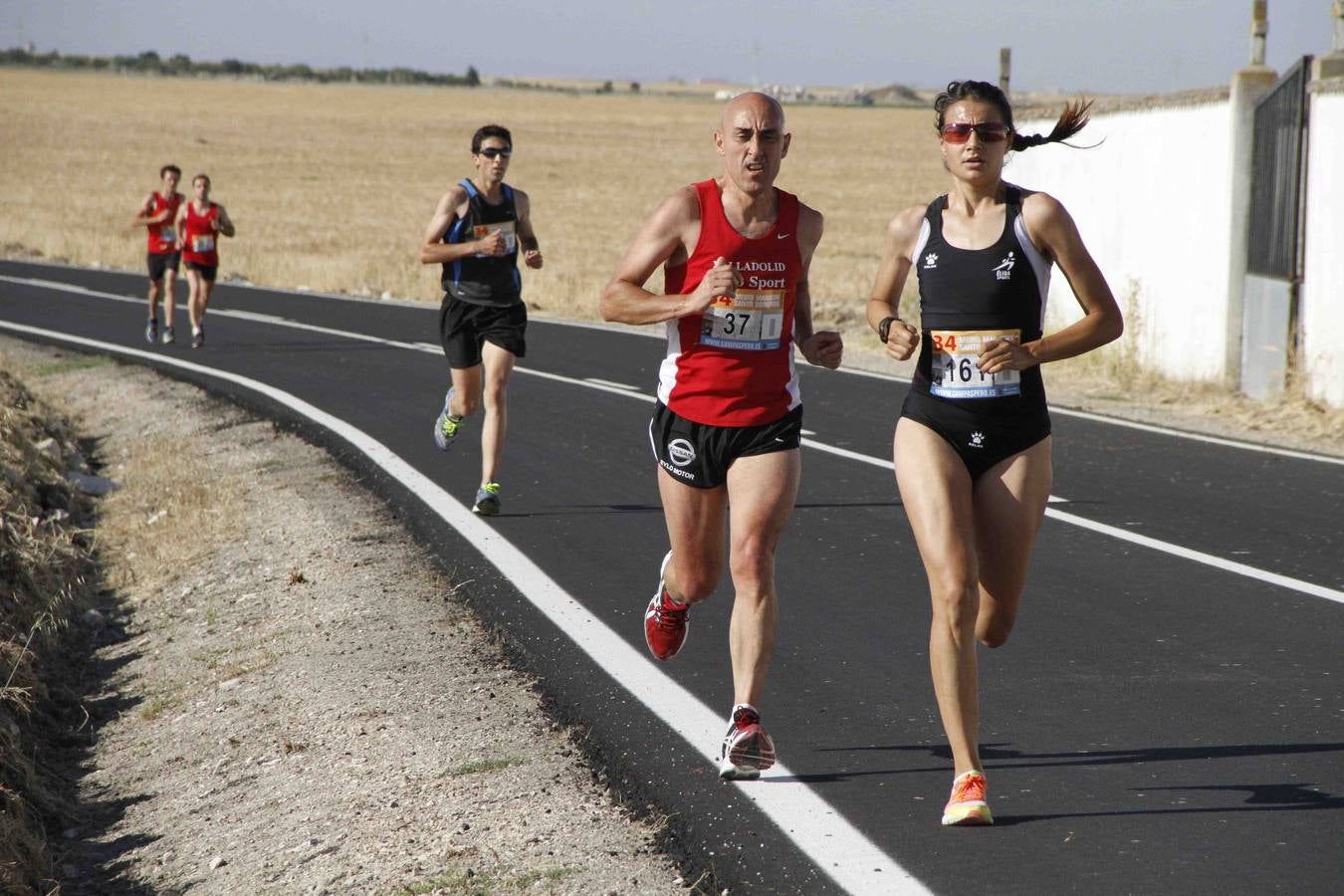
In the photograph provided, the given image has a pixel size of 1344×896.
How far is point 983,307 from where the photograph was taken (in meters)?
5.22

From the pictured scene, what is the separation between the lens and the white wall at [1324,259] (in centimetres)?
1387

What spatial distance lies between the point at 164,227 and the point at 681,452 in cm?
1662

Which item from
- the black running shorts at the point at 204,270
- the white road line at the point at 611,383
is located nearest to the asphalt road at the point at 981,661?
the white road line at the point at 611,383

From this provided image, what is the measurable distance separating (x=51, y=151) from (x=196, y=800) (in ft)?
217

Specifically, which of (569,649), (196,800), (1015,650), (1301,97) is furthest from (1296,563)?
(1301,97)

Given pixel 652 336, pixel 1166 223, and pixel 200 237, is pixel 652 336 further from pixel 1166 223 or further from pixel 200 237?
pixel 1166 223

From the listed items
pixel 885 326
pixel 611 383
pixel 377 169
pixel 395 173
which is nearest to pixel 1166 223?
pixel 611 383

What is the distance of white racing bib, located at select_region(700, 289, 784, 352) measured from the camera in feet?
18.2

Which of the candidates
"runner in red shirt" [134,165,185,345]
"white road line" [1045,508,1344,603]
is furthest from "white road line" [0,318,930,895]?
"runner in red shirt" [134,165,185,345]

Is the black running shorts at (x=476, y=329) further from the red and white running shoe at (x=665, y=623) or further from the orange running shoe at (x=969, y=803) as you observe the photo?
the orange running shoe at (x=969, y=803)

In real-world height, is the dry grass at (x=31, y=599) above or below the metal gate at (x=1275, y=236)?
below

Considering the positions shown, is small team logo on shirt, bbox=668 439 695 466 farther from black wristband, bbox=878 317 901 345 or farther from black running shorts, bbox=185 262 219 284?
black running shorts, bbox=185 262 219 284

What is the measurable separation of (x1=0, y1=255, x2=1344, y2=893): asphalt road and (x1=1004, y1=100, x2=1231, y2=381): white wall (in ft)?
Result: 9.71

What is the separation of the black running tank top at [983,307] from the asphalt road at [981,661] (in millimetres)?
1212
